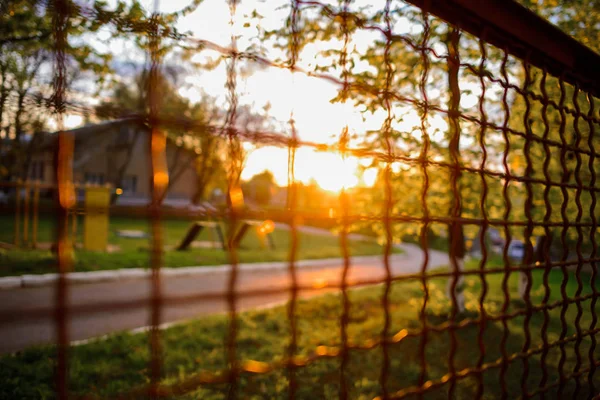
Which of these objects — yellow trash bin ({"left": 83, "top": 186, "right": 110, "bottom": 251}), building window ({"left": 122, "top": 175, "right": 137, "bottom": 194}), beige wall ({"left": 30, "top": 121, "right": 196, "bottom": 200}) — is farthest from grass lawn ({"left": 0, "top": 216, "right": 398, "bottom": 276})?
beige wall ({"left": 30, "top": 121, "right": 196, "bottom": 200})

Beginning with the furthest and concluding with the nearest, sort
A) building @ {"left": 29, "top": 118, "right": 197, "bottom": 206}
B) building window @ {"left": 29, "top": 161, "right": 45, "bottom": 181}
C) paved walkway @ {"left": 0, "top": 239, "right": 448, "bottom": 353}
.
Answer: building window @ {"left": 29, "top": 161, "right": 45, "bottom": 181} → paved walkway @ {"left": 0, "top": 239, "right": 448, "bottom": 353} → building @ {"left": 29, "top": 118, "right": 197, "bottom": 206}

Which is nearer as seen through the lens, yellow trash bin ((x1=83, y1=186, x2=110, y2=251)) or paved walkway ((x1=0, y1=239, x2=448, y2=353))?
paved walkway ((x1=0, y1=239, x2=448, y2=353))

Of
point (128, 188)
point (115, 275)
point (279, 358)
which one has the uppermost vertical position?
point (128, 188)

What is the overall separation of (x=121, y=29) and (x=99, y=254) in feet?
33.3

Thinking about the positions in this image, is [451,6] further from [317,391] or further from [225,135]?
[317,391]

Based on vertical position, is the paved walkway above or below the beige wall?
below

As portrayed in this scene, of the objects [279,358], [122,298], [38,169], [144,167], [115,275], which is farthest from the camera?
[38,169]

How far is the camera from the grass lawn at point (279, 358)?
3.70 meters

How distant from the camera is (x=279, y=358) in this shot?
4.63 meters

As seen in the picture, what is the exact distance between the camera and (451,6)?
141 cm

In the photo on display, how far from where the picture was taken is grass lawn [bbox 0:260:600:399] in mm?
3703

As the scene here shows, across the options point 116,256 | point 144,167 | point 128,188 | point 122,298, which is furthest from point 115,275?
point 144,167

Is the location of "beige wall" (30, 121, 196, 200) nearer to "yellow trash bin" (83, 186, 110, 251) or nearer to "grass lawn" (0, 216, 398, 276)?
"grass lawn" (0, 216, 398, 276)

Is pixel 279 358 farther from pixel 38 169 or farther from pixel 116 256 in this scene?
pixel 38 169
